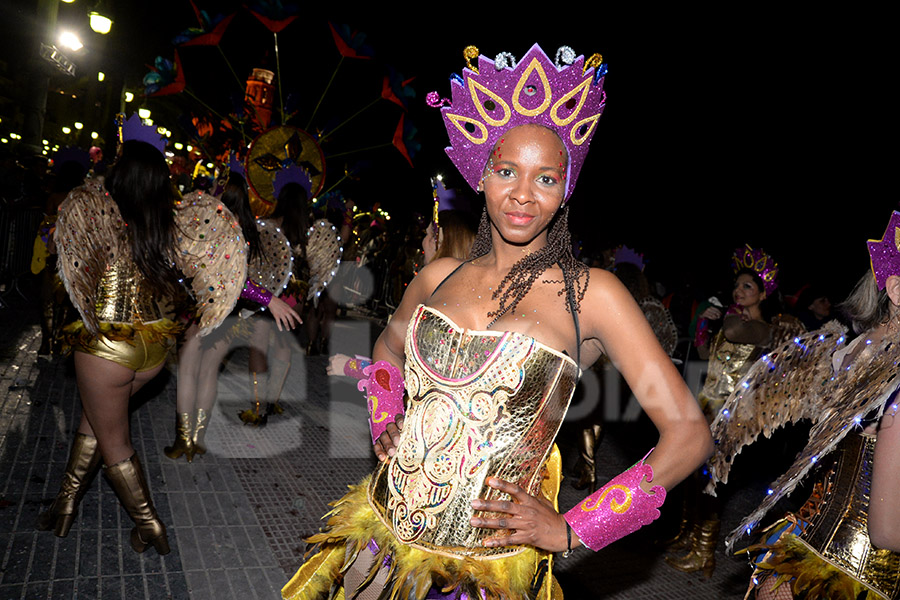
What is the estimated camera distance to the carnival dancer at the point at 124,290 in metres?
3.20

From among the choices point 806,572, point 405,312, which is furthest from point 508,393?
point 806,572

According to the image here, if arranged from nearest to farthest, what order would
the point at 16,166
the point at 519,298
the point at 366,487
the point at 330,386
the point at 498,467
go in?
the point at 498,467 < the point at 519,298 < the point at 366,487 < the point at 330,386 < the point at 16,166

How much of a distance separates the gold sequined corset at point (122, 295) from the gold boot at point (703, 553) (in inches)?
158

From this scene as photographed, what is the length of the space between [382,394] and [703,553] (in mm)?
3344

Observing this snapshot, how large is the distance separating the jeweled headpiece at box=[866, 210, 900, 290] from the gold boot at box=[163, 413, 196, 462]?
190 inches

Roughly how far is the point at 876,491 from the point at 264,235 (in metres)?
4.95

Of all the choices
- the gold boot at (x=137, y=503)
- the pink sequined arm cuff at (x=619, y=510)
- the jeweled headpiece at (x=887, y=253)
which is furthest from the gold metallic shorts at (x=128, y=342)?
Answer: the jeweled headpiece at (x=887, y=253)

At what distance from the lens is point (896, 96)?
7199 mm

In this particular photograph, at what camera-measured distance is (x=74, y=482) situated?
11.6 ft

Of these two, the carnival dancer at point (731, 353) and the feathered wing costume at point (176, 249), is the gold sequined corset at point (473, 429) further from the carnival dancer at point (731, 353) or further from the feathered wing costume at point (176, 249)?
the carnival dancer at point (731, 353)

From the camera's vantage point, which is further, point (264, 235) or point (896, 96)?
point (896, 96)

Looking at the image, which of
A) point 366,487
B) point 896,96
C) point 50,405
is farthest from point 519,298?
point 896,96

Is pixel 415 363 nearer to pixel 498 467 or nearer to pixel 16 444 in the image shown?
pixel 498 467

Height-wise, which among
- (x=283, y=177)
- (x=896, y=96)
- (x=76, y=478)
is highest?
(x=896, y=96)
